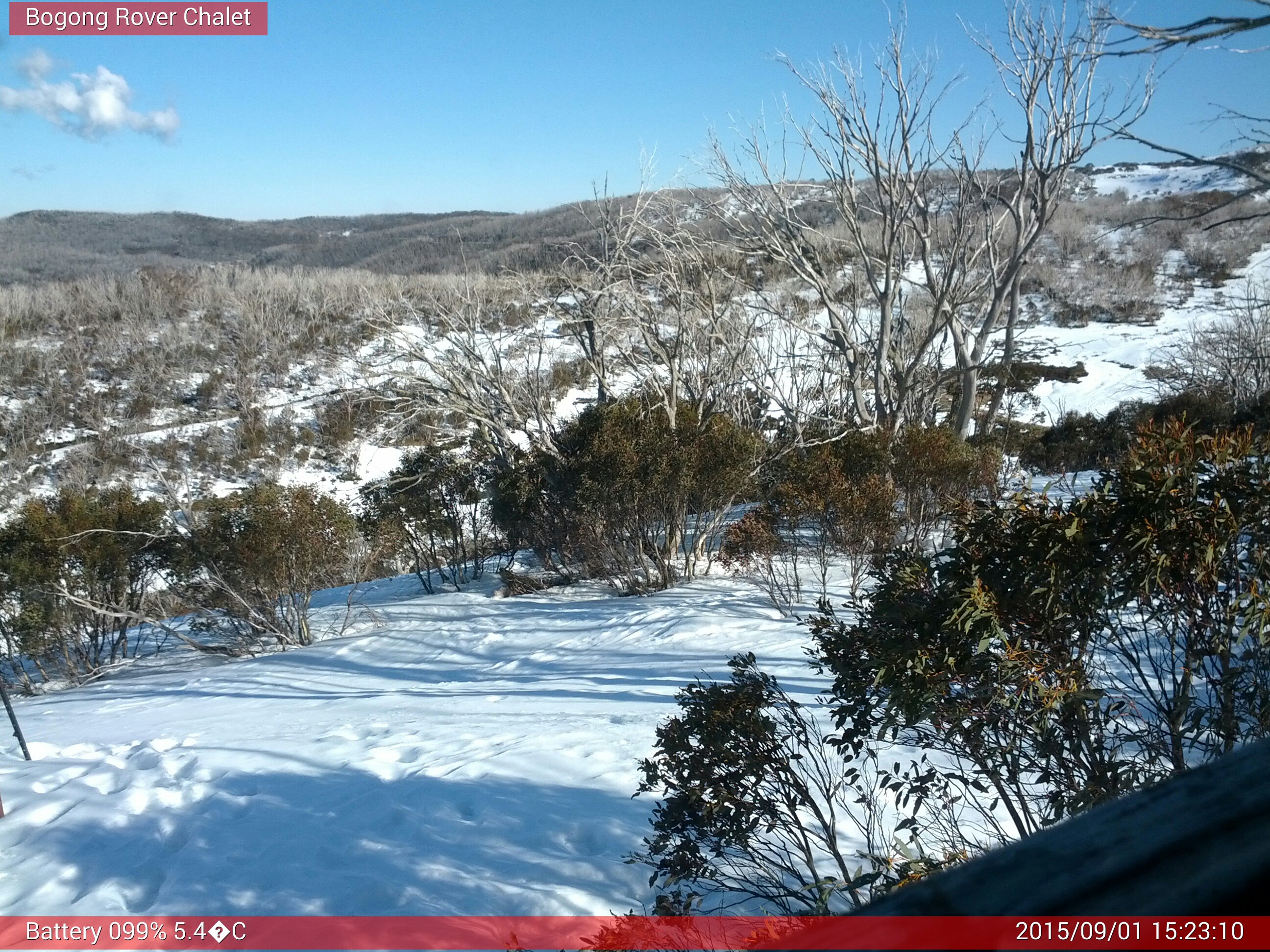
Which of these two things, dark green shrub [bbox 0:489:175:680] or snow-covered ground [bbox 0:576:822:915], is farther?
dark green shrub [bbox 0:489:175:680]

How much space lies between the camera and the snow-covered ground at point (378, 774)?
137 inches

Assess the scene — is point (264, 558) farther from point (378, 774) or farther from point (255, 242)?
point (255, 242)

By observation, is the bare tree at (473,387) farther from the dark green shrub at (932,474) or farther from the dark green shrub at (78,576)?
the dark green shrub at (932,474)

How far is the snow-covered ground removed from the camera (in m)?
3.48

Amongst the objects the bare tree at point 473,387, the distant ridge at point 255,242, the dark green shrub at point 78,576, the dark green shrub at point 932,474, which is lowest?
the dark green shrub at point 78,576

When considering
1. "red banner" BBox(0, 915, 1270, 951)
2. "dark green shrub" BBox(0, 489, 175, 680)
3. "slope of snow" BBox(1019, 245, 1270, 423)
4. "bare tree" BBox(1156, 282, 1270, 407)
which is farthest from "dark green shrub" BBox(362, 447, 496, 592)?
"slope of snow" BBox(1019, 245, 1270, 423)

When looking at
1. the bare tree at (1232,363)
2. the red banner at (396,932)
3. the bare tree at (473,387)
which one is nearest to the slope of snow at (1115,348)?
the bare tree at (1232,363)

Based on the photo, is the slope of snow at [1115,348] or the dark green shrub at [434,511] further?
the slope of snow at [1115,348]

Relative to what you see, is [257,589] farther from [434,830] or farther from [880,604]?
[880,604]

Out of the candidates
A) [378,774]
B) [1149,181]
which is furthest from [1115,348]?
[1149,181]

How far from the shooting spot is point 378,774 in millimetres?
4828

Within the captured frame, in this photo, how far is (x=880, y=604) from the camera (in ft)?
8.44

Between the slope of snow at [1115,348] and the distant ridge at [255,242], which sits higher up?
the distant ridge at [255,242]

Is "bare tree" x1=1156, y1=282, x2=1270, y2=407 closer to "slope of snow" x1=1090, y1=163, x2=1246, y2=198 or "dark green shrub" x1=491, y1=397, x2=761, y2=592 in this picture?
"dark green shrub" x1=491, y1=397, x2=761, y2=592
